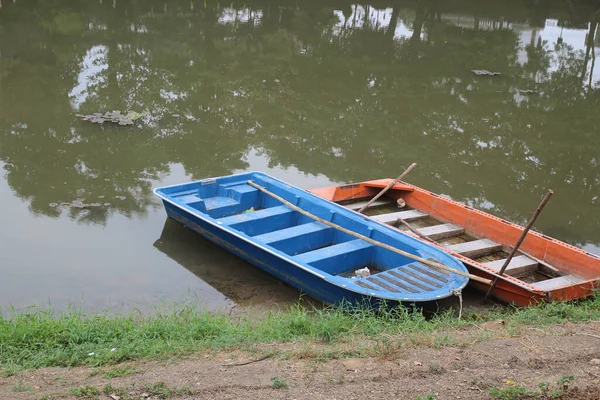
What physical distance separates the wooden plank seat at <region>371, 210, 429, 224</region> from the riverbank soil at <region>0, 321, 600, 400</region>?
9.32 feet

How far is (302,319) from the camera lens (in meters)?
4.75

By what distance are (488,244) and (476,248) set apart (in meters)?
0.23

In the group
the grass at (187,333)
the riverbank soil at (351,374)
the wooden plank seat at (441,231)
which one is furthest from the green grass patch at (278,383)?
the wooden plank seat at (441,231)

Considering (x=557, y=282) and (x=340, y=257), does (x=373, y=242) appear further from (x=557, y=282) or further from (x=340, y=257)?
(x=557, y=282)

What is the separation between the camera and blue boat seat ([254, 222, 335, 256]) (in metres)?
6.38

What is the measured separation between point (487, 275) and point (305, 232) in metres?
1.85

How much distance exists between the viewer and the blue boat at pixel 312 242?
5.53 m

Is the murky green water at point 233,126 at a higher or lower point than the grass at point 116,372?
higher

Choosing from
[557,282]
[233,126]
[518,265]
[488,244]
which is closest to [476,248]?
[488,244]

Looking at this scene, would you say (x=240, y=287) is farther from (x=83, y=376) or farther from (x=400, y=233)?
(x=83, y=376)

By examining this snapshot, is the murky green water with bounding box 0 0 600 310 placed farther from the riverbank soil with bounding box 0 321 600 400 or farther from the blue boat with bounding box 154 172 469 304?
the riverbank soil with bounding box 0 321 600 400

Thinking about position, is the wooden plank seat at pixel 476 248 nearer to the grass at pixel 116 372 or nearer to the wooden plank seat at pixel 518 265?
the wooden plank seat at pixel 518 265

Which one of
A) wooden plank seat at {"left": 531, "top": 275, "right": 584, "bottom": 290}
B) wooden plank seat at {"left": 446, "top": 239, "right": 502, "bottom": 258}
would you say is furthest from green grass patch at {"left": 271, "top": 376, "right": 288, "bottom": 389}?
wooden plank seat at {"left": 446, "top": 239, "right": 502, "bottom": 258}

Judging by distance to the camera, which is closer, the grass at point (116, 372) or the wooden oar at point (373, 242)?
the grass at point (116, 372)
